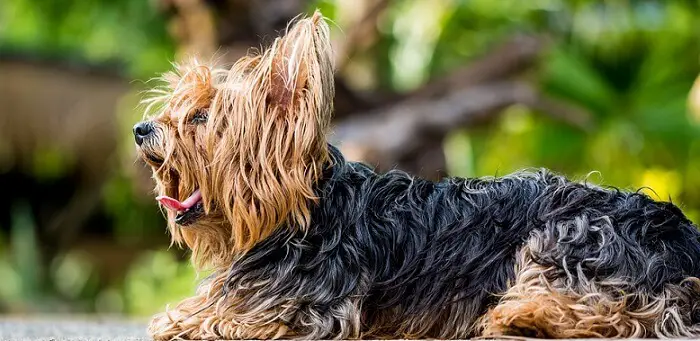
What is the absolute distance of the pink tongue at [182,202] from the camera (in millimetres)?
5070

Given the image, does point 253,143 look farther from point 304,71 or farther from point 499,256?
point 499,256

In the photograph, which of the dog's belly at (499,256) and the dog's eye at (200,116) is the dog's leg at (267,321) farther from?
the dog's eye at (200,116)

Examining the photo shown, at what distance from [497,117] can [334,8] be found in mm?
3106

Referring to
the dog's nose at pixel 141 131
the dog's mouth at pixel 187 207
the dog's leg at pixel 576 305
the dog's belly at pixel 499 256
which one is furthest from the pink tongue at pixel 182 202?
the dog's leg at pixel 576 305

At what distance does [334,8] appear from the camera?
16.3 meters

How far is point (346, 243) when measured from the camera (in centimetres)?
507

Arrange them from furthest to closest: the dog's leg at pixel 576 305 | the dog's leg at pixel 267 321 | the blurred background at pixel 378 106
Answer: the blurred background at pixel 378 106
the dog's leg at pixel 267 321
the dog's leg at pixel 576 305

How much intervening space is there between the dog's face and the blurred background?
→ 25.3 feet

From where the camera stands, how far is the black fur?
499 cm

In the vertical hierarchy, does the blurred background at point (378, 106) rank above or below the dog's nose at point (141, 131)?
above

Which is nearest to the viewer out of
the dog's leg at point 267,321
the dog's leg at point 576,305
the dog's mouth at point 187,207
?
the dog's leg at point 576,305

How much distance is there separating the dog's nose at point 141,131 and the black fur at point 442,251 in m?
0.69

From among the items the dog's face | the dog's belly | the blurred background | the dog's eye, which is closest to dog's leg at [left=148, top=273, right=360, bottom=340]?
the dog's belly

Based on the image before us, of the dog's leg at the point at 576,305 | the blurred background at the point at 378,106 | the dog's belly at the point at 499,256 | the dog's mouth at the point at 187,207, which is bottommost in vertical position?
the dog's leg at the point at 576,305
